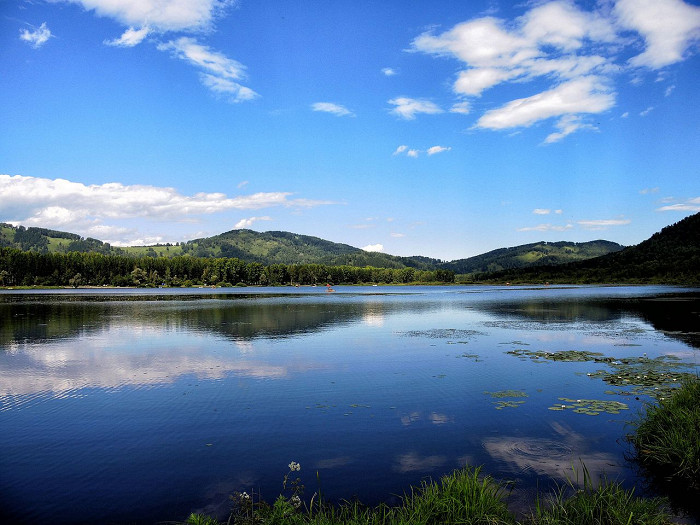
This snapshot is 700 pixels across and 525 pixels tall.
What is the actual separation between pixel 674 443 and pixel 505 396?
8.62 metres

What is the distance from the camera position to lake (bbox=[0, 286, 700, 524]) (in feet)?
41.5

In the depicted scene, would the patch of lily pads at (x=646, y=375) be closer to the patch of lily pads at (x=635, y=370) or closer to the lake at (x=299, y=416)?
the patch of lily pads at (x=635, y=370)

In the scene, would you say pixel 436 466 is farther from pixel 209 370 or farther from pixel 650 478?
pixel 209 370

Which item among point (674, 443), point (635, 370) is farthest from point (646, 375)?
point (674, 443)

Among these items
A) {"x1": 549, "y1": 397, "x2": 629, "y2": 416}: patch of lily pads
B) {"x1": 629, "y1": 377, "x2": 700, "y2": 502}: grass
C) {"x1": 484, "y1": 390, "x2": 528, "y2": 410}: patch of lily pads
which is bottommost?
{"x1": 484, "y1": 390, "x2": 528, "y2": 410}: patch of lily pads

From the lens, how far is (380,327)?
53.7 m

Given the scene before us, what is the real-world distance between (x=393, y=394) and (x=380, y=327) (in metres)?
31.3

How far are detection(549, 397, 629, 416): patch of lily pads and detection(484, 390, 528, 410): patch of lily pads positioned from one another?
5.23ft

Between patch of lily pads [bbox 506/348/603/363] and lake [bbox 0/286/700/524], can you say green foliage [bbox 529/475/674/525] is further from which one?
patch of lily pads [bbox 506/348/603/363]

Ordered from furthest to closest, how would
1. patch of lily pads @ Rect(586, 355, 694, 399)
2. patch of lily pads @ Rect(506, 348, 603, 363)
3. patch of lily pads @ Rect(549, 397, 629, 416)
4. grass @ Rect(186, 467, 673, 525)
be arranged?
patch of lily pads @ Rect(506, 348, 603, 363) < patch of lily pads @ Rect(586, 355, 694, 399) < patch of lily pads @ Rect(549, 397, 629, 416) < grass @ Rect(186, 467, 673, 525)

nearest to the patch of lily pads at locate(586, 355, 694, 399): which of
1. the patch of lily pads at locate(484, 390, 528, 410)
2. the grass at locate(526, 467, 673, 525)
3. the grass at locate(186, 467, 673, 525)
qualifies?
the patch of lily pads at locate(484, 390, 528, 410)

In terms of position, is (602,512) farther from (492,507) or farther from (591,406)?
(591,406)

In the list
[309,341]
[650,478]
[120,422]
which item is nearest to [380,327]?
[309,341]

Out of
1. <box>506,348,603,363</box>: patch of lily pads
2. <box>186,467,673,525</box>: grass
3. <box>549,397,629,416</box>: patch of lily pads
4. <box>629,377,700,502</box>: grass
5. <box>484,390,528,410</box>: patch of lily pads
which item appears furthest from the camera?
<box>506,348,603,363</box>: patch of lily pads
